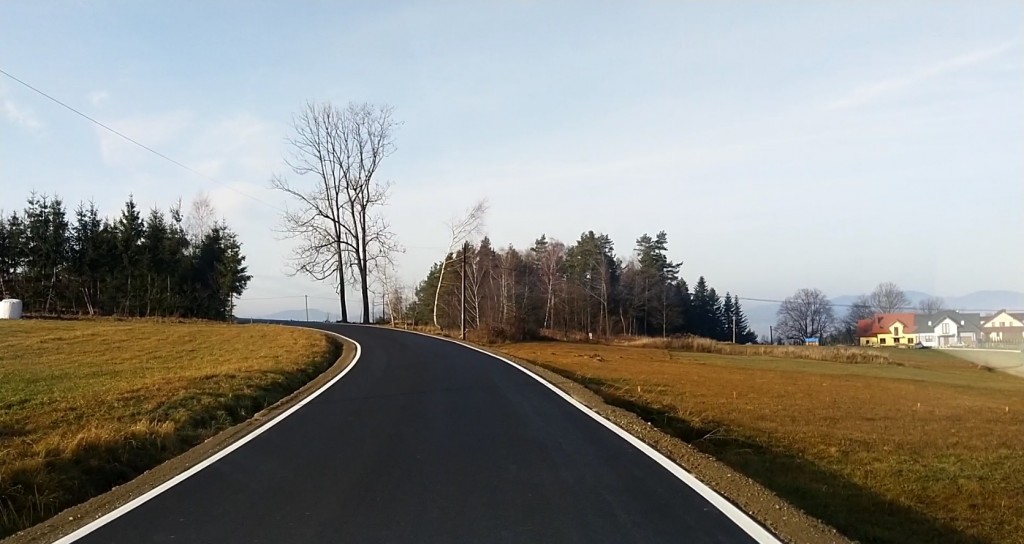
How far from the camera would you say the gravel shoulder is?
232 inches

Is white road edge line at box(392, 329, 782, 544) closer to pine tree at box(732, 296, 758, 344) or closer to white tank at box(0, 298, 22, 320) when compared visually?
white tank at box(0, 298, 22, 320)

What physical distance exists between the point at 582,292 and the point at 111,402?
79897mm

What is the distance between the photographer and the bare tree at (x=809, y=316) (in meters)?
128

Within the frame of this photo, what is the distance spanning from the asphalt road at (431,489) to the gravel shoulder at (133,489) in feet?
1.10

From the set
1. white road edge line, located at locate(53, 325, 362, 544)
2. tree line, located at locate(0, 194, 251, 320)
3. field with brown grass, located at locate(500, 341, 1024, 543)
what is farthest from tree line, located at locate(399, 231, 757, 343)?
white road edge line, located at locate(53, 325, 362, 544)

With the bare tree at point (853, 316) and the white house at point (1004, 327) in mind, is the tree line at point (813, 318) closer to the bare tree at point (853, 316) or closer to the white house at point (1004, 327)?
the bare tree at point (853, 316)

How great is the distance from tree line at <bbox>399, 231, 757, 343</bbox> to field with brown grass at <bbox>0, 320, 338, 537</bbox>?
41.4m

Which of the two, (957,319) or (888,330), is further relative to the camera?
(888,330)

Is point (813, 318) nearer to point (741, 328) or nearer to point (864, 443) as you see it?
point (741, 328)

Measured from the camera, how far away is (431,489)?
6.77 metres

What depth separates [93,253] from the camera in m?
54.6

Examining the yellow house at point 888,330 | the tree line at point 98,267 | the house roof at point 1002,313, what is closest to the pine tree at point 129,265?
the tree line at point 98,267

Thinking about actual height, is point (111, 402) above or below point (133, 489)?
above

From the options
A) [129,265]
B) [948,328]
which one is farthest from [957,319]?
[129,265]
